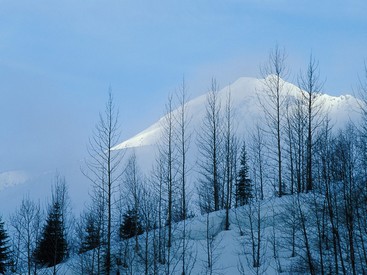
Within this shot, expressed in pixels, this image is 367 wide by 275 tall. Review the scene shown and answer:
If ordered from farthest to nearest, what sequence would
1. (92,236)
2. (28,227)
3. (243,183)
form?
(243,183), (92,236), (28,227)

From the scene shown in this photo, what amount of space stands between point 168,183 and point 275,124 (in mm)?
8569

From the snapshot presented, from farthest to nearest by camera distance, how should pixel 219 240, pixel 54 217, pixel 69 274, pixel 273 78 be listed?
pixel 54 217, pixel 273 78, pixel 69 274, pixel 219 240

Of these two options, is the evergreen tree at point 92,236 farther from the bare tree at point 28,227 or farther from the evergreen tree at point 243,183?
the evergreen tree at point 243,183

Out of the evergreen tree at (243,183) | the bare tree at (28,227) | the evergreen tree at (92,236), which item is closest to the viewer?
the bare tree at (28,227)

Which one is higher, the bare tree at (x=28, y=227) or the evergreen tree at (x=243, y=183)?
the evergreen tree at (x=243, y=183)

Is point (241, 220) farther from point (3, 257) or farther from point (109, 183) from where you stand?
point (3, 257)

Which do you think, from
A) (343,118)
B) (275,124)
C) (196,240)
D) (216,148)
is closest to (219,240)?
(196,240)

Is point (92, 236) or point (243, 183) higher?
point (243, 183)

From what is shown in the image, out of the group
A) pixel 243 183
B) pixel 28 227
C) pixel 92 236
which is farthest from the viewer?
pixel 243 183

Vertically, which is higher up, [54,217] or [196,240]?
[54,217]

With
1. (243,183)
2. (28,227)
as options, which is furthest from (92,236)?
(243,183)

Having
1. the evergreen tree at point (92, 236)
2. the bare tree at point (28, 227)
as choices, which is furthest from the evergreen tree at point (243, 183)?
the bare tree at point (28, 227)

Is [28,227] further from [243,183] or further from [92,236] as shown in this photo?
[243,183]

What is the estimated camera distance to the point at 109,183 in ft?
55.7
